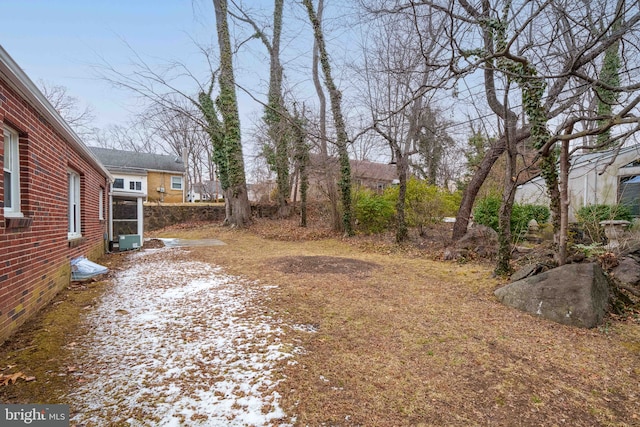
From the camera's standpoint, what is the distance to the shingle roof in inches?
971

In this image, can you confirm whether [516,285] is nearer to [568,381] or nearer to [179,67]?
[568,381]

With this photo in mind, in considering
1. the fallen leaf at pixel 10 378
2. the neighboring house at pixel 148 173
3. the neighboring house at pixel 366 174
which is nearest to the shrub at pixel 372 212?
the neighboring house at pixel 366 174

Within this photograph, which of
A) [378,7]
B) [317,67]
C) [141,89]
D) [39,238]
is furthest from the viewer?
[317,67]

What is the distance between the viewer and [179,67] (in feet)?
33.0

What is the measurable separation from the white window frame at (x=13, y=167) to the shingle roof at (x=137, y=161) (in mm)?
22958

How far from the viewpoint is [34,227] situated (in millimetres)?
3680

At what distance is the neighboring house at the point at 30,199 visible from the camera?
9.89ft

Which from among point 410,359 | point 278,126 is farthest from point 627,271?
point 278,126

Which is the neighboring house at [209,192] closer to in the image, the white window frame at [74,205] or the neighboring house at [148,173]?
the neighboring house at [148,173]

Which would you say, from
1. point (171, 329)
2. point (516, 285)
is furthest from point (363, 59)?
point (171, 329)

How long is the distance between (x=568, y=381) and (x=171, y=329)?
12.2 feet

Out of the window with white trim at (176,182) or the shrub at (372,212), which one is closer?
the shrub at (372,212)

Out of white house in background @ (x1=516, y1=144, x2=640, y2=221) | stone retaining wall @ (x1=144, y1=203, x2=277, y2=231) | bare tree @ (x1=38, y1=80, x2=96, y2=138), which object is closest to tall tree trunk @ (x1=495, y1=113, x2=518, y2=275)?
white house in background @ (x1=516, y1=144, x2=640, y2=221)

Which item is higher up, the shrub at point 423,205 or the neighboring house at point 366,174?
the neighboring house at point 366,174
